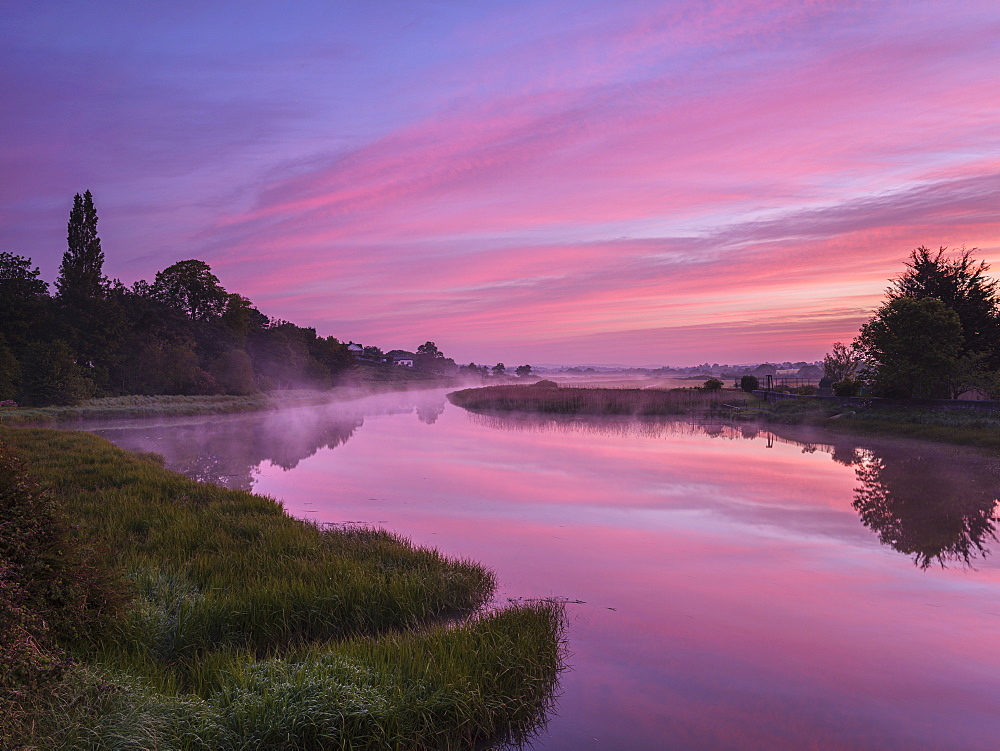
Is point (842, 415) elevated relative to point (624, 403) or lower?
elevated

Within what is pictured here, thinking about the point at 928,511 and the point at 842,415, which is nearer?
the point at 928,511

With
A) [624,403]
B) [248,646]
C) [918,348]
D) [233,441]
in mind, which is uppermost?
[918,348]

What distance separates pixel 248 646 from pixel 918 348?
3353cm

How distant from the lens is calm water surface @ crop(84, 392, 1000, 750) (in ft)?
16.8

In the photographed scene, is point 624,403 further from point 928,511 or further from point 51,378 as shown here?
point 51,378

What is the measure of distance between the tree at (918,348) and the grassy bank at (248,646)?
96.9ft

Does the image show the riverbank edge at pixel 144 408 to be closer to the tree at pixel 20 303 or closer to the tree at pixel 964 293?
the tree at pixel 20 303

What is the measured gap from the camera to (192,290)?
7075cm

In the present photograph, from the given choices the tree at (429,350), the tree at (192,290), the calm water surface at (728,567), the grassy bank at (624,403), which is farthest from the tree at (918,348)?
the tree at (429,350)

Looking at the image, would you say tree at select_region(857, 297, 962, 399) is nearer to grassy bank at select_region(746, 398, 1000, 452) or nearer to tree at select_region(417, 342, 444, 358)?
grassy bank at select_region(746, 398, 1000, 452)

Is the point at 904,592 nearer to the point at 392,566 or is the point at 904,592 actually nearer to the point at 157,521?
the point at 392,566

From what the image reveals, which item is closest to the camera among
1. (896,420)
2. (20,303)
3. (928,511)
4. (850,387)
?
(928,511)

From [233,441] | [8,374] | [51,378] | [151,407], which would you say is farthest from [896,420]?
[8,374]

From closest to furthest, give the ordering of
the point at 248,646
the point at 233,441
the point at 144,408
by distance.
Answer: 1. the point at 248,646
2. the point at 233,441
3. the point at 144,408
